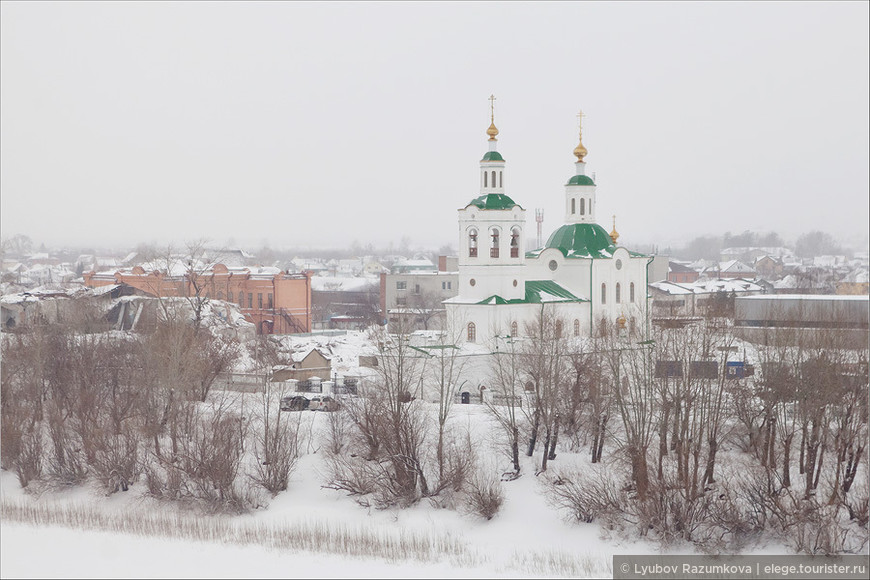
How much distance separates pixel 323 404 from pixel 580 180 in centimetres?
1017

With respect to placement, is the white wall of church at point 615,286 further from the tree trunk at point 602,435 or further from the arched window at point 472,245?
the tree trunk at point 602,435

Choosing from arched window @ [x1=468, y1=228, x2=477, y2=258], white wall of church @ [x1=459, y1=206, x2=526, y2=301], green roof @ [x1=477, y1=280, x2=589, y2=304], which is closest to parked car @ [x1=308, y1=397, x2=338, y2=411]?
green roof @ [x1=477, y1=280, x2=589, y2=304]

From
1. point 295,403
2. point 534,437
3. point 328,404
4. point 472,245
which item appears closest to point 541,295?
point 472,245

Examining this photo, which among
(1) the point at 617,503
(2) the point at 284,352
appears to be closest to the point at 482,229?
(2) the point at 284,352

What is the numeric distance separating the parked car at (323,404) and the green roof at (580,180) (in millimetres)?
9810

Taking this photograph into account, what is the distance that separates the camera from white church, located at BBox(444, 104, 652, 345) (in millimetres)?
23984

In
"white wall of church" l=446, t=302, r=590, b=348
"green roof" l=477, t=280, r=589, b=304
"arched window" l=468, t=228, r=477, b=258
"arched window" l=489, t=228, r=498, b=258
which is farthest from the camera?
"arched window" l=468, t=228, r=477, b=258

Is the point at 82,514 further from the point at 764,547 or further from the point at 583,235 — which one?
the point at 583,235

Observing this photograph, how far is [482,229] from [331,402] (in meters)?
6.23

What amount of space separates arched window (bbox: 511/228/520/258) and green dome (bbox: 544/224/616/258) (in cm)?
216

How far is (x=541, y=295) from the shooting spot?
25.0 meters

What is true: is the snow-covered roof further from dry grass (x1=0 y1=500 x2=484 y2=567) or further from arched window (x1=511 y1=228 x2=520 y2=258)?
dry grass (x1=0 y1=500 x2=484 y2=567)

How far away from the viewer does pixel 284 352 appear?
25375 mm

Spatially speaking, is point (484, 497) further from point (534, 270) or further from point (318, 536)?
point (534, 270)
